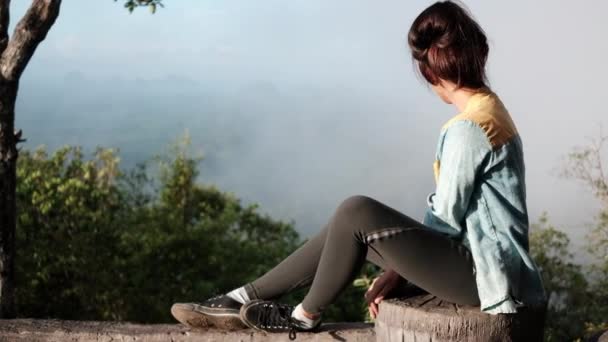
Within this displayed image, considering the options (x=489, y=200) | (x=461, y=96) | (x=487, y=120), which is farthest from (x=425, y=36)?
(x=489, y=200)

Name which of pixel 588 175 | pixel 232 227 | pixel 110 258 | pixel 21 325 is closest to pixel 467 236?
pixel 21 325

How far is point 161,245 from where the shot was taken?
7.96 metres

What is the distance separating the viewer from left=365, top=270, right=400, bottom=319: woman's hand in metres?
2.91

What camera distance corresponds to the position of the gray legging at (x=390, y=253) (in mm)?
2752

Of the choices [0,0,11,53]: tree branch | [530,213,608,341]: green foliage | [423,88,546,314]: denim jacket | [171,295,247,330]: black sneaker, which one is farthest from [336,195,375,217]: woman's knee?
[530,213,608,341]: green foliage

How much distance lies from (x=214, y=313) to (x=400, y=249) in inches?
37.2

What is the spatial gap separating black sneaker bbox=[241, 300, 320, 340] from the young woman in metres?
0.35

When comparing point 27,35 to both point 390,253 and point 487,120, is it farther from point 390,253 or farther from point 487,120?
point 487,120

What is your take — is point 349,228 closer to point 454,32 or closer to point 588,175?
point 454,32

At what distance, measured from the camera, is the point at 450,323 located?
8.87ft

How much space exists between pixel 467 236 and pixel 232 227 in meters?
6.29

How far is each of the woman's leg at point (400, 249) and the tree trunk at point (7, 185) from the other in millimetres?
2514

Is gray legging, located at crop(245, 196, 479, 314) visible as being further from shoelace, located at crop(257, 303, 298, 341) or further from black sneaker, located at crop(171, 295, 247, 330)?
black sneaker, located at crop(171, 295, 247, 330)

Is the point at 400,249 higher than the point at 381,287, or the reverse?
the point at 400,249
